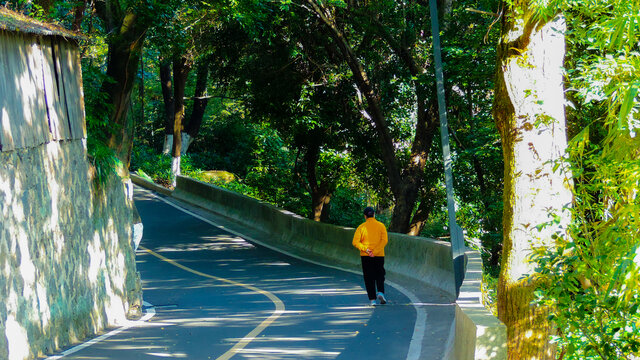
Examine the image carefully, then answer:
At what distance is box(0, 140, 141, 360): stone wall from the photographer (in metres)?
9.24

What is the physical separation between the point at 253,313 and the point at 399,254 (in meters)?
4.82

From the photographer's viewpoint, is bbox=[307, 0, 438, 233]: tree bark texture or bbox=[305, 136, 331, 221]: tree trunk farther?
bbox=[305, 136, 331, 221]: tree trunk

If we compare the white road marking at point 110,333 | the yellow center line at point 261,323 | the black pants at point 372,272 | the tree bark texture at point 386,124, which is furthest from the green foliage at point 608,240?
the tree bark texture at point 386,124

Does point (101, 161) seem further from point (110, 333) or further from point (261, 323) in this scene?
point (261, 323)

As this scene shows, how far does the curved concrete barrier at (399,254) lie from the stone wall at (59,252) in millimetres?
5092

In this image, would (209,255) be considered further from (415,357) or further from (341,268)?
(415,357)

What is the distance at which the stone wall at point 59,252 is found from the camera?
924 cm

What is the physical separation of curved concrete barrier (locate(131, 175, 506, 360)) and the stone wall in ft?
16.7

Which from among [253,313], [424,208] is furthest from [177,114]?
[253,313]

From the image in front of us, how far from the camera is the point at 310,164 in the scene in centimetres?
2780

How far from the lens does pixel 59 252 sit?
36.1ft

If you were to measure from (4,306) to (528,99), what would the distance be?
622 centimetres

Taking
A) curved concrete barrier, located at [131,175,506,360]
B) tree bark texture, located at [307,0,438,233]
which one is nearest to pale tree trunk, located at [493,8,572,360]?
curved concrete barrier, located at [131,175,506,360]

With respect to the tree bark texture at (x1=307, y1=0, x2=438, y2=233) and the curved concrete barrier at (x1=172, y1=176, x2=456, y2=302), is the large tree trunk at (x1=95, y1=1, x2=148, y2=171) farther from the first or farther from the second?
the tree bark texture at (x1=307, y1=0, x2=438, y2=233)
